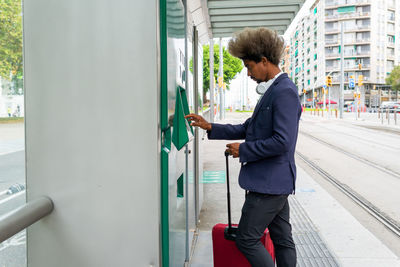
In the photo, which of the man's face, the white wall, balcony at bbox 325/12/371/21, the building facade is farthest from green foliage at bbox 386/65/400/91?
the white wall

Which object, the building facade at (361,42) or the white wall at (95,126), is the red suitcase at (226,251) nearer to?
the white wall at (95,126)

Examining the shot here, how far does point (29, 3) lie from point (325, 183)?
653 centimetres

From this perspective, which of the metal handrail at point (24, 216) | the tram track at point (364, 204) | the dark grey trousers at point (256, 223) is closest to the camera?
the metal handrail at point (24, 216)

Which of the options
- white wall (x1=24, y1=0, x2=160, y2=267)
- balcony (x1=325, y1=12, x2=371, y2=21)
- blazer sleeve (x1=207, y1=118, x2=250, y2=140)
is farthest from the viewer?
balcony (x1=325, y1=12, x2=371, y2=21)

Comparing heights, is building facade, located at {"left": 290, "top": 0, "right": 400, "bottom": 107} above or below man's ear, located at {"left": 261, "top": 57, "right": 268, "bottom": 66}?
above

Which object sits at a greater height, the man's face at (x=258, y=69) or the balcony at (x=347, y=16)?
the balcony at (x=347, y=16)

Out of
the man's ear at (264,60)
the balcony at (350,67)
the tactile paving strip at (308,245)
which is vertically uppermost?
the balcony at (350,67)

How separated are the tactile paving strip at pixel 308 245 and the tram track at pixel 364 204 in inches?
36.8

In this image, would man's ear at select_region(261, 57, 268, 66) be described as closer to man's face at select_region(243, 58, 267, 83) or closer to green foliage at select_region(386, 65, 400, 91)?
man's face at select_region(243, 58, 267, 83)

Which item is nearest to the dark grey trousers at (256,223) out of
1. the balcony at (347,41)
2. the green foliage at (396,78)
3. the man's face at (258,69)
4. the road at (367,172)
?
the man's face at (258,69)

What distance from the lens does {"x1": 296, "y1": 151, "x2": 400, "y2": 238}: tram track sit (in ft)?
15.5

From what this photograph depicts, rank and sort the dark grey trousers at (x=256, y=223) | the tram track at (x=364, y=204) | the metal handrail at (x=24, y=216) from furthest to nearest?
the tram track at (x=364, y=204) → the dark grey trousers at (x=256, y=223) → the metal handrail at (x=24, y=216)

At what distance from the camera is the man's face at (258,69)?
2.21 metres

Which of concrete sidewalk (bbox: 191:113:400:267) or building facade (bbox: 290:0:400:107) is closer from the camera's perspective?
concrete sidewalk (bbox: 191:113:400:267)
